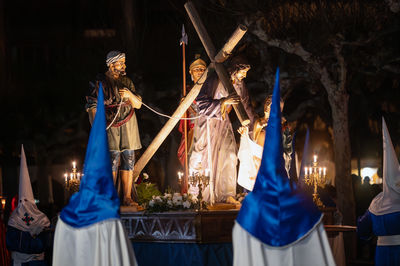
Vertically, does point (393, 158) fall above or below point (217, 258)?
above

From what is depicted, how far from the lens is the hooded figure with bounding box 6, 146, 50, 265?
12.6 m

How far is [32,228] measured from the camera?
41.3 ft

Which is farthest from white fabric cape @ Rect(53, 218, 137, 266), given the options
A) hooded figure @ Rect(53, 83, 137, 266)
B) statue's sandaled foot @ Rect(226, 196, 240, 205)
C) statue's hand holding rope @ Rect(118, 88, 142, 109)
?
statue's hand holding rope @ Rect(118, 88, 142, 109)

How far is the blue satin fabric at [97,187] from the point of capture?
787 centimetres

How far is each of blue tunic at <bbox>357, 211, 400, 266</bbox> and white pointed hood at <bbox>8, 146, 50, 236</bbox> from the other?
5.60 metres

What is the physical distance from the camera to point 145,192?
12.2 m

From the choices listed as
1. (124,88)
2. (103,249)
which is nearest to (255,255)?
(103,249)

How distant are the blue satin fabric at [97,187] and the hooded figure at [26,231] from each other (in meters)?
4.97

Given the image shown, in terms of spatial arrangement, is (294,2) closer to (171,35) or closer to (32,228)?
(171,35)

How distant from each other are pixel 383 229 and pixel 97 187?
482 centimetres

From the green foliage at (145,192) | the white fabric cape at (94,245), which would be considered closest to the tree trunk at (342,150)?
the green foliage at (145,192)

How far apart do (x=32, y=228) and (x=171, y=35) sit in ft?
41.7

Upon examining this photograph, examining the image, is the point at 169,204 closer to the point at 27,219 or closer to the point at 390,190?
the point at 27,219

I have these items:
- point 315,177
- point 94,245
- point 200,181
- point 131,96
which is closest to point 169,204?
point 200,181
